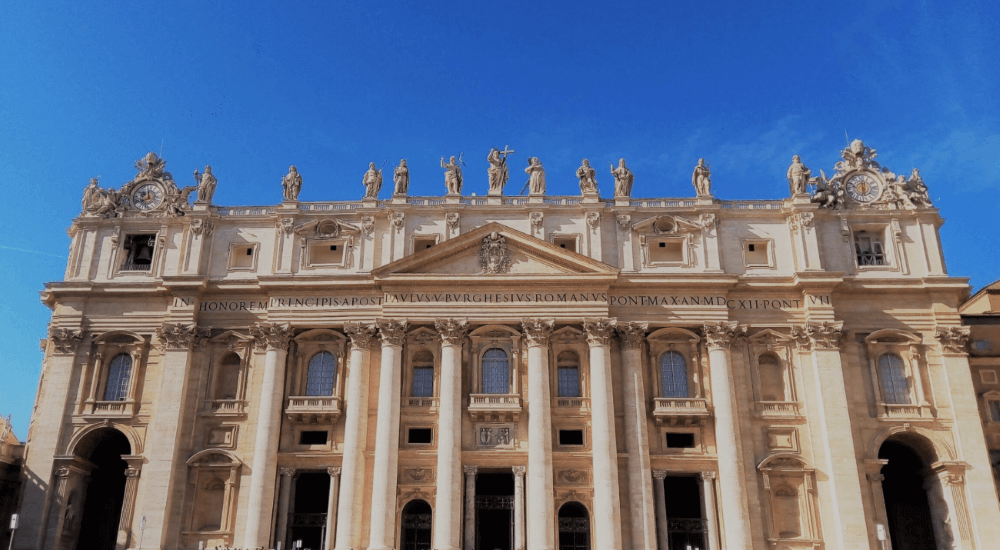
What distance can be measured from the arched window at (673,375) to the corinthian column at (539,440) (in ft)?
18.6

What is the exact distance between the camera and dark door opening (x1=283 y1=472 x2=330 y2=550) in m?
40.0

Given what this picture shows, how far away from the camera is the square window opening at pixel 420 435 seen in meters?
40.4

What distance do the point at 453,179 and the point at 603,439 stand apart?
15579mm

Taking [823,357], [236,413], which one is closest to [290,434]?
[236,413]

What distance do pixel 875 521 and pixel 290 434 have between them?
2713 cm

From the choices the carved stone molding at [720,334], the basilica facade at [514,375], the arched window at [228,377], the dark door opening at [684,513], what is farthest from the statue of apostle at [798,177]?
the arched window at [228,377]

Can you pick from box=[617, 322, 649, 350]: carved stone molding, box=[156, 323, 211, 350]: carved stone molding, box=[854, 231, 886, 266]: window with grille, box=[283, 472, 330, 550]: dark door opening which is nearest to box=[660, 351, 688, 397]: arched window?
box=[617, 322, 649, 350]: carved stone molding

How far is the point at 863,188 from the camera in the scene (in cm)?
4462

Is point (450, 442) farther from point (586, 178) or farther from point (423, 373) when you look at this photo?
point (586, 178)

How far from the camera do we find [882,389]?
4081 cm

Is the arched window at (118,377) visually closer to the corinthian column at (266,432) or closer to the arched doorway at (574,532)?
the corinthian column at (266,432)

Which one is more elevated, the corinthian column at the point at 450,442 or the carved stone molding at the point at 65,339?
the carved stone molding at the point at 65,339

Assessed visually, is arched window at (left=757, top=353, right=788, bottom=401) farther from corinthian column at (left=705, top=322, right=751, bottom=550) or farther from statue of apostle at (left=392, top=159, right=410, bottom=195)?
statue of apostle at (left=392, top=159, right=410, bottom=195)

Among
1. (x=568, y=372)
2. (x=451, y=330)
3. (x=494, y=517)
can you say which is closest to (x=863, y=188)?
(x=568, y=372)
